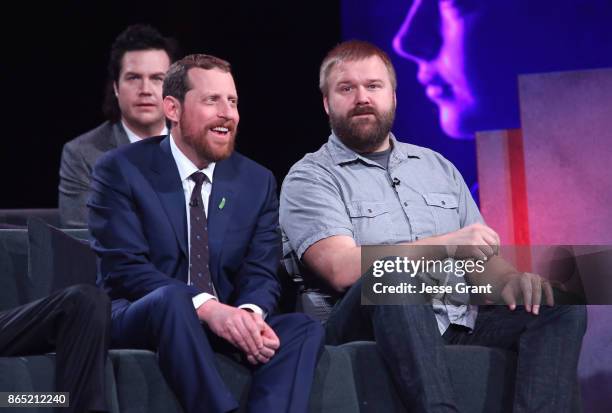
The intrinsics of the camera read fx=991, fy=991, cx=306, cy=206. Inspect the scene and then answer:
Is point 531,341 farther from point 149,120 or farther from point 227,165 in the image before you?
point 149,120

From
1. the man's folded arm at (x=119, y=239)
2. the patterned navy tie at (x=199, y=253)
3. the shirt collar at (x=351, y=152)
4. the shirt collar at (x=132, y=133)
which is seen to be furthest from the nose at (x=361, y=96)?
the shirt collar at (x=132, y=133)

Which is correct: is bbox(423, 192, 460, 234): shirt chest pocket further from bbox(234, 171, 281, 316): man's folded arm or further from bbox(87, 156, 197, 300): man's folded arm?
bbox(87, 156, 197, 300): man's folded arm

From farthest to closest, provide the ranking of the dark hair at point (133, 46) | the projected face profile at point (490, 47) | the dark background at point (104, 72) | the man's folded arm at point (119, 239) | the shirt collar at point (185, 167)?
the projected face profile at point (490, 47)
the dark background at point (104, 72)
the dark hair at point (133, 46)
the shirt collar at point (185, 167)
the man's folded arm at point (119, 239)

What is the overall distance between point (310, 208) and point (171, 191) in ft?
1.34

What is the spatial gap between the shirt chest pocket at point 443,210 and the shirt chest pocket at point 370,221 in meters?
0.15

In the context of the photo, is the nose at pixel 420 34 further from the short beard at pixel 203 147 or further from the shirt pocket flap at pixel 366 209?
the short beard at pixel 203 147

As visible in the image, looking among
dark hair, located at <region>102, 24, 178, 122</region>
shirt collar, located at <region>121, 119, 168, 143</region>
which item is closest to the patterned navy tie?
shirt collar, located at <region>121, 119, 168, 143</region>

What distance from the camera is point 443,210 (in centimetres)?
296

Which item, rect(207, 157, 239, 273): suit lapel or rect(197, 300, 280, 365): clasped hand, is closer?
rect(197, 300, 280, 365): clasped hand

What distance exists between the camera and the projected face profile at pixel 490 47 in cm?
530

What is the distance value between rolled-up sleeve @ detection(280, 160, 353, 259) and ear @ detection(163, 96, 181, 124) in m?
0.39

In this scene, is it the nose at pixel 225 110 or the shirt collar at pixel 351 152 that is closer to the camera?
the nose at pixel 225 110

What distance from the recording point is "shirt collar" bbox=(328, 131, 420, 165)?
2.97 m

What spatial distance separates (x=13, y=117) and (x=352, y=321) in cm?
308
